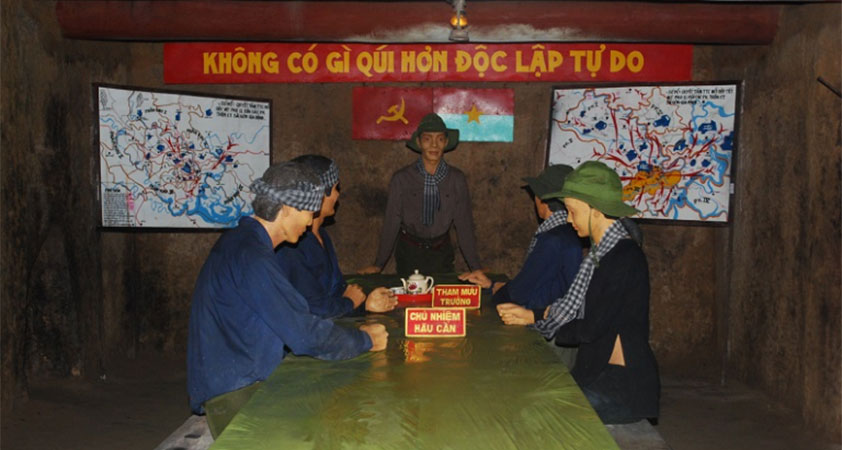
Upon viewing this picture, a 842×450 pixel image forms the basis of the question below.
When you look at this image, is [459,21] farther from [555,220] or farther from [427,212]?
[427,212]

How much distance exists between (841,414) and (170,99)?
18.7 feet

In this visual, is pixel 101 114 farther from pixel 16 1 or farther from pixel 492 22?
pixel 492 22

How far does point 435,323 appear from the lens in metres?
3.54

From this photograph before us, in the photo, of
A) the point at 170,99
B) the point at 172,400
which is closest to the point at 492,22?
the point at 170,99

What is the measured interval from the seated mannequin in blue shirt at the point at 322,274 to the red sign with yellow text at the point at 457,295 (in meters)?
0.25

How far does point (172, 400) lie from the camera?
6.13 metres

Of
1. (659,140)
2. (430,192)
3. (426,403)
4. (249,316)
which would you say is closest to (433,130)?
(430,192)

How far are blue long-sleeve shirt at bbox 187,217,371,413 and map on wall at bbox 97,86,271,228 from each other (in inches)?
149

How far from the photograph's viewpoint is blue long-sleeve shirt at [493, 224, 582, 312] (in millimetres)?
4285

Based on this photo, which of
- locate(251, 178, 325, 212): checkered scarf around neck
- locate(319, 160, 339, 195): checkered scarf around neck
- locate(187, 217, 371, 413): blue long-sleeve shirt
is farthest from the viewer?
locate(319, 160, 339, 195): checkered scarf around neck

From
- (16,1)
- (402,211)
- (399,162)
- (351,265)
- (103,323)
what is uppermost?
(16,1)

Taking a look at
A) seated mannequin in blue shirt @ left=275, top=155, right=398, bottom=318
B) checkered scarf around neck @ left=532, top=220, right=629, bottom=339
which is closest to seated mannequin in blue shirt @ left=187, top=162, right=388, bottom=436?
seated mannequin in blue shirt @ left=275, top=155, right=398, bottom=318

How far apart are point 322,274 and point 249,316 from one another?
4.18 ft

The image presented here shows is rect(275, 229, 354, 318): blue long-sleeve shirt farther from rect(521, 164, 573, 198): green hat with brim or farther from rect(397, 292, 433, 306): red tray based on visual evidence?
rect(521, 164, 573, 198): green hat with brim
